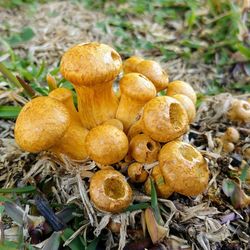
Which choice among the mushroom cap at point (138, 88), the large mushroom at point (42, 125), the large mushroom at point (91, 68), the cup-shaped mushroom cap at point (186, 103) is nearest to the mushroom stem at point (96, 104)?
the large mushroom at point (91, 68)

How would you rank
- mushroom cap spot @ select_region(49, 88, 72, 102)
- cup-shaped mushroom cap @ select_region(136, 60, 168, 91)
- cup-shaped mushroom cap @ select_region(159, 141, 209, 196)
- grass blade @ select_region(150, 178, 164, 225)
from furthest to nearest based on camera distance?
1. cup-shaped mushroom cap @ select_region(136, 60, 168, 91)
2. mushroom cap spot @ select_region(49, 88, 72, 102)
3. grass blade @ select_region(150, 178, 164, 225)
4. cup-shaped mushroom cap @ select_region(159, 141, 209, 196)

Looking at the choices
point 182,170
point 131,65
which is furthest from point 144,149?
point 131,65

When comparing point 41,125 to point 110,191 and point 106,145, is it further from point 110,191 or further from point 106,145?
point 110,191

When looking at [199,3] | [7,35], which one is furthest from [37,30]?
[199,3]

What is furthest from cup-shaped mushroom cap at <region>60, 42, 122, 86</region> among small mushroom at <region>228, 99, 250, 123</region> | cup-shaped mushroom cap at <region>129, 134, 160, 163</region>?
small mushroom at <region>228, 99, 250, 123</region>

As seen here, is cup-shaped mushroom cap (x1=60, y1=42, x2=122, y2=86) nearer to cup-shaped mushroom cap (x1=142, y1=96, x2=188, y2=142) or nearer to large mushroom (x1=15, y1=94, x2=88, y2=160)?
large mushroom (x1=15, y1=94, x2=88, y2=160)

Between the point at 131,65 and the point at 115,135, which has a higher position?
the point at 131,65
